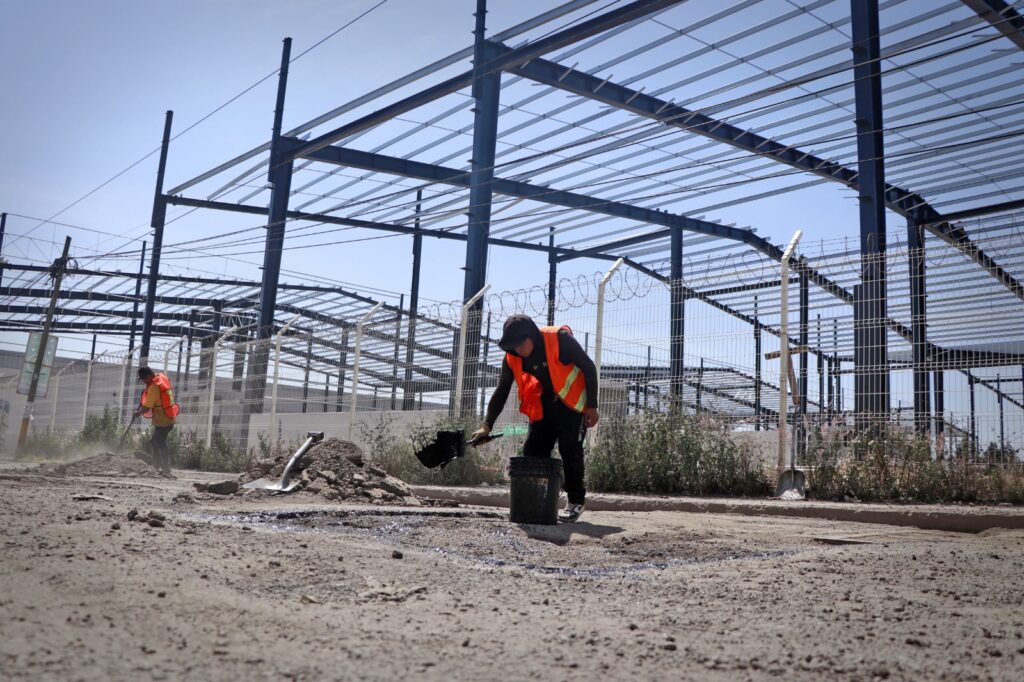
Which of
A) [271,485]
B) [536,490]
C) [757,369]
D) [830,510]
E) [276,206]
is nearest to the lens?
[536,490]

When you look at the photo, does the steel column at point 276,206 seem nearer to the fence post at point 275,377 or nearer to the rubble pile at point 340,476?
the fence post at point 275,377

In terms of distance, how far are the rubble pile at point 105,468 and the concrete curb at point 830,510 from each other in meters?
5.96

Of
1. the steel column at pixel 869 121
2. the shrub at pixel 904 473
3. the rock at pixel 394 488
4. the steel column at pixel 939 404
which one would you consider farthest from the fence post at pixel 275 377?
the steel column at pixel 939 404

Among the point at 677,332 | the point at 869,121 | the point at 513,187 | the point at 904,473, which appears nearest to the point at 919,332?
the point at 904,473

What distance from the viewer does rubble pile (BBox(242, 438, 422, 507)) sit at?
9367mm

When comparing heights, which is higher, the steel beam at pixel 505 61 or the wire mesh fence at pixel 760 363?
the steel beam at pixel 505 61

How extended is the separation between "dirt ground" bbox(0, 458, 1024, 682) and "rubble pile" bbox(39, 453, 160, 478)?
8389 mm

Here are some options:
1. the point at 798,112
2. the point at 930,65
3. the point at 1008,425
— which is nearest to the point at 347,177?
the point at 798,112

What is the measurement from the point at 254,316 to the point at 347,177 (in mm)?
16080

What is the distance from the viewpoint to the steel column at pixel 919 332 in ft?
32.2

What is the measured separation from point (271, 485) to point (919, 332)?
7352mm

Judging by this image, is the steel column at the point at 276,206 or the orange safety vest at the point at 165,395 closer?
the orange safety vest at the point at 165,395

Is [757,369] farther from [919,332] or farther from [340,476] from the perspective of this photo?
[340,476]

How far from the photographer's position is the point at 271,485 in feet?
32.2
